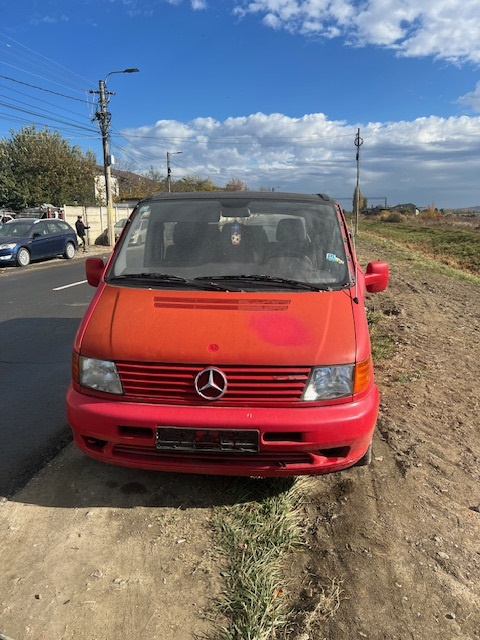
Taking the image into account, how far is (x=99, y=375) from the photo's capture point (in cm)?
288

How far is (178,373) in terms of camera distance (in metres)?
2.74

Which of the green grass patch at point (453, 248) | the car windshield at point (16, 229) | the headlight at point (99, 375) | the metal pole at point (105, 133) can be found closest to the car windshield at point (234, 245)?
the headlight at point (99, 375)

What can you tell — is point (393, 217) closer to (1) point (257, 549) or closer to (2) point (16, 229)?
(2) point (16, 229)

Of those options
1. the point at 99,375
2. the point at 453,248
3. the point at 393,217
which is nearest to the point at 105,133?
the point at 453,248

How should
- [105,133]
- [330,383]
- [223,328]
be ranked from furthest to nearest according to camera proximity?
[105,133], [223,328], [330,383]

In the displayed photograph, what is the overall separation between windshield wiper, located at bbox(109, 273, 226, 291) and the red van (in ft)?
0.05

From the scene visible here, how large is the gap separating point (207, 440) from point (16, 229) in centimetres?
1771

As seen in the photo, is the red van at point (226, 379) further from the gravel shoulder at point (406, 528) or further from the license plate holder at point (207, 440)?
the gravel shoulder at point (406, 528)

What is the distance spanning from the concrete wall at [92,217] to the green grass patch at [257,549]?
2626cm

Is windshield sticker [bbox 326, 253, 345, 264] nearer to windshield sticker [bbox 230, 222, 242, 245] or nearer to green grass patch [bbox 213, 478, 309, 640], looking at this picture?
windshield sticker [bbox 230, 222, 242, 245]

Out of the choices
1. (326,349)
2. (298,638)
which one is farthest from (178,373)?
(298,638)

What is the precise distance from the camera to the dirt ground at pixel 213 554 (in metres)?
2.23

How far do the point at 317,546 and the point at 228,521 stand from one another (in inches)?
20.6

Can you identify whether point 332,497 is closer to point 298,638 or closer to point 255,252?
point 298,638
